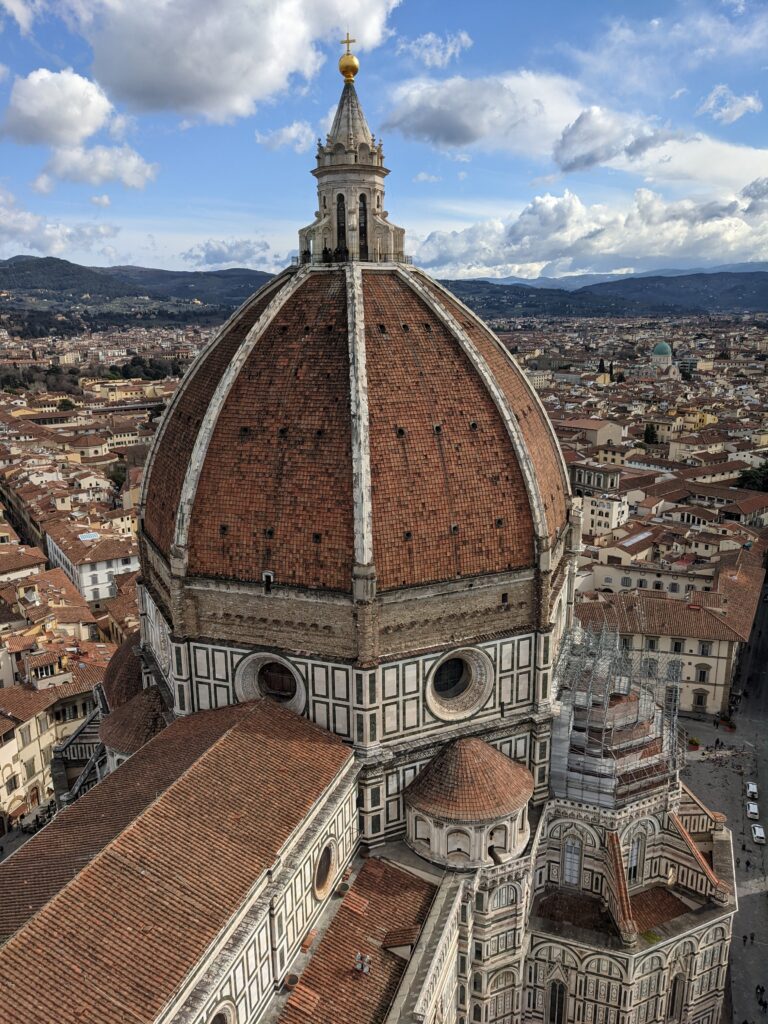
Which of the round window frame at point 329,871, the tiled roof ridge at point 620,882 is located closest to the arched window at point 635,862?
the tiled roof ridge at point 620,882

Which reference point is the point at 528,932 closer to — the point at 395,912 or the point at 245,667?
the point at 395,912

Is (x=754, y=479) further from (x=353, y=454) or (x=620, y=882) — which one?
(x=353, y=454)

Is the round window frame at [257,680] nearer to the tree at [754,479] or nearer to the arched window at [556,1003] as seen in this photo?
the arched window at [556,1003]

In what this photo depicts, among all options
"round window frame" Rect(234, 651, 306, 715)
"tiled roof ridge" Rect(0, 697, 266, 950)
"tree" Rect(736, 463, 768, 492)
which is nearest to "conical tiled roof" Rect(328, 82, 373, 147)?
"round window frame" Rect(234, 651, 306, 715)

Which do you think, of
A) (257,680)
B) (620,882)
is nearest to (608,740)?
(620,882)

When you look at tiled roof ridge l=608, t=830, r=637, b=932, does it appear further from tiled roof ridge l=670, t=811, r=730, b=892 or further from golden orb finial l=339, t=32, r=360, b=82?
golden orb finial l=339, t=32, r=360, b=82
